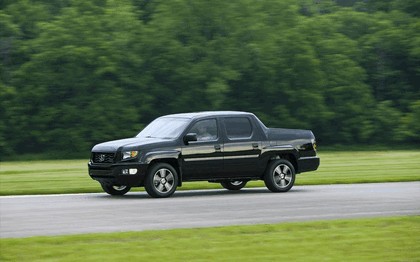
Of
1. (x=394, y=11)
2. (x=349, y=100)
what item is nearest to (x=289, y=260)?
(x=349, y=100)

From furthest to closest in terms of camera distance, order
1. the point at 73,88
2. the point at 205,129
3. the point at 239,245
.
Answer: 1. the point at 73,88
2. the point at 205,129
3. the point at 239,245

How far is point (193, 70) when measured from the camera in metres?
63.9

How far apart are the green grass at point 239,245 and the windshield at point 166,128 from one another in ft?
23.1

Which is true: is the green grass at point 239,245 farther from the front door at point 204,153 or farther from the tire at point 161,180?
the front door at point 204,153

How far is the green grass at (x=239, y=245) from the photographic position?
459 inches

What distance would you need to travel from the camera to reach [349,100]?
69750 mm

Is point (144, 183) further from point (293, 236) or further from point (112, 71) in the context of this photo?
point (112, 71)

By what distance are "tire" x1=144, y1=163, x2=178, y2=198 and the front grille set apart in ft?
2.76

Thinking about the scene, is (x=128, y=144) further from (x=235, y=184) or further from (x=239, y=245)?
(x=239, y=245)

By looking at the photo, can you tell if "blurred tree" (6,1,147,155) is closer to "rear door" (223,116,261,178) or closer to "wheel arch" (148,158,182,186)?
"rear door" (223,116,261,178)

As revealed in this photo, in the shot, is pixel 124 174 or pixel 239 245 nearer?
pixel 239 245

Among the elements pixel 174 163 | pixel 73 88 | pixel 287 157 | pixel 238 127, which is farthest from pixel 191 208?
pixel 73 88

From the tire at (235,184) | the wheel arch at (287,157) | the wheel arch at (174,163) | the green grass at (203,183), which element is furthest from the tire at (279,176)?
the green grass at (203,183)

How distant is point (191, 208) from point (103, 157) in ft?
12.0
